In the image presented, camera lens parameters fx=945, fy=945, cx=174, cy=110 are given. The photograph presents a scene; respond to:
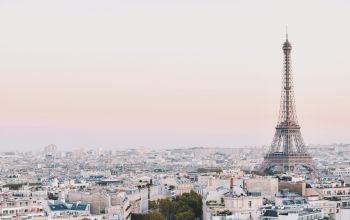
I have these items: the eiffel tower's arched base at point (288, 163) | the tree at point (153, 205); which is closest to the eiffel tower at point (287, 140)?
the eiffel tower's arched base at point (288, 163)

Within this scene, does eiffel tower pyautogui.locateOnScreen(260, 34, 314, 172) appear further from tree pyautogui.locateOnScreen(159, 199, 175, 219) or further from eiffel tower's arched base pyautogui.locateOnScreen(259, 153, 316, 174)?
tree pyautogui.locateOnScreen(159, 199, 175, 219)

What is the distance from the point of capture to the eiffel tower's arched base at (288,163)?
78938mm

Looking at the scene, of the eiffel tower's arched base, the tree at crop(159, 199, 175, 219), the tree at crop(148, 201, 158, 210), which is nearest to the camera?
the tree at crop(159, 199, 175, 219)

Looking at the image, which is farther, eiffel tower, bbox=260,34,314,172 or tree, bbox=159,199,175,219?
eiffel tower, bbox=260,34,314,172

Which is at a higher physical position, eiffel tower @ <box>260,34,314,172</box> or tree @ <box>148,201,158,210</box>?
eiffel tower @ <box>260,34,314,172</box>

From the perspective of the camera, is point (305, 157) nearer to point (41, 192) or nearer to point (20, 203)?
point (41, 192)

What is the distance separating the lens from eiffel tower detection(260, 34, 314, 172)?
Result: 79.2 metres

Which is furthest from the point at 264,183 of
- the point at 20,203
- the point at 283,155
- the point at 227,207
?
the point at 283,155

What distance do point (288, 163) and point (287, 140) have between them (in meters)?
2.04

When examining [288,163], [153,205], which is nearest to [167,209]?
[153,205]

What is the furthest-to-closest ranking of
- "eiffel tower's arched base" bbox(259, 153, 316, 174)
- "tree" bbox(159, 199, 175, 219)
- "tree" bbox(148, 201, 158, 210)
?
"eiffel tower's arched base" bbox(259, 153, 316, 174) < "tree" bbox(148, 201, 158, 210) < "tree" bbox(159, 199, 175, 219)

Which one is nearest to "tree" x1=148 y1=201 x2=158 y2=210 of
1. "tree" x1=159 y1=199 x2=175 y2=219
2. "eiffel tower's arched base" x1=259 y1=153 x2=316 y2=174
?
"tree" x1=159 y1=199 x2=175 y2=219

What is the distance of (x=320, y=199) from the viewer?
48.9 m

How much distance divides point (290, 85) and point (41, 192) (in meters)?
33.3
